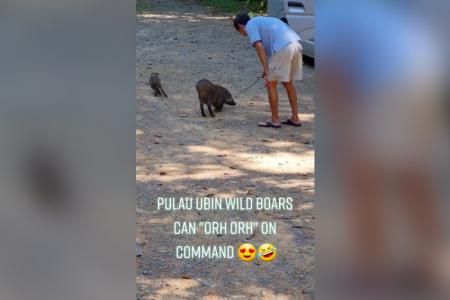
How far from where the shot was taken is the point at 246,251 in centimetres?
334

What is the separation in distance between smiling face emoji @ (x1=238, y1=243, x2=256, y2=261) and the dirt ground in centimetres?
5

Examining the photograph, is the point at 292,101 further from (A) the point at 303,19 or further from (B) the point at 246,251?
(B) the point at 246,251

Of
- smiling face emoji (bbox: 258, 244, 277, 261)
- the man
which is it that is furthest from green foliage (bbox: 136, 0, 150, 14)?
smiling face emoji (bbox: 258, 244, 277, 261)

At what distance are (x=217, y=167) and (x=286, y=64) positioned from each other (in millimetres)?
1405

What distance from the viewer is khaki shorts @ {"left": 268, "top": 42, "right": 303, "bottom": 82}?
6.69 m

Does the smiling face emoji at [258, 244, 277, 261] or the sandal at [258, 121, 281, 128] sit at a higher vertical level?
the smiling face emoji at [258, 244, 277, 261]

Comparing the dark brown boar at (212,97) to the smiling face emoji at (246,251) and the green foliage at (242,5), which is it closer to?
the smiling face emoji at (246,251)

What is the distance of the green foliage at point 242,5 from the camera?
13.1 metres
